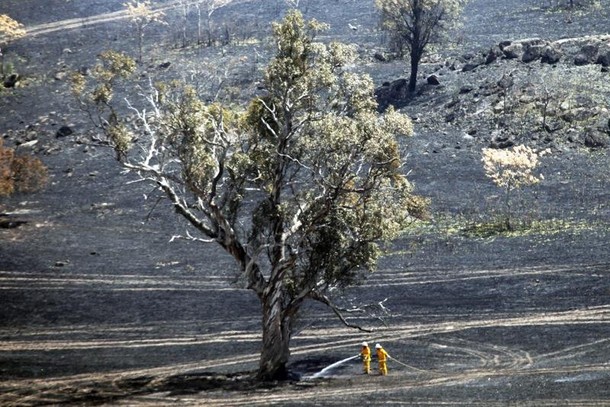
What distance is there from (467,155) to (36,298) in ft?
98.7

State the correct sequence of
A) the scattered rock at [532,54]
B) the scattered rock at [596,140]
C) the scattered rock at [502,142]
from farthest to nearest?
the scattered rock at [532,54] < the scattered rock at [502,142] < the scattered rock at [596,140]

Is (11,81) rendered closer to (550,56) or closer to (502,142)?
(502,142)

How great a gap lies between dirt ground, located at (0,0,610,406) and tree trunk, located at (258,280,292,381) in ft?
2.14

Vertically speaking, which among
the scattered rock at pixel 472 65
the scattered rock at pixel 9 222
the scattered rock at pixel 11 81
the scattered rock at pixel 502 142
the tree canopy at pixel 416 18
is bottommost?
the scattered rock at pixel 9 222

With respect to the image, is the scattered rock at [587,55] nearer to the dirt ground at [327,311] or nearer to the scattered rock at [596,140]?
the scattered rock at [596,140]

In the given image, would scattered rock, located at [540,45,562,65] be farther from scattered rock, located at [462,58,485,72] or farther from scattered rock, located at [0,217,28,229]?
scattered rock, located at [0,217,28,229]

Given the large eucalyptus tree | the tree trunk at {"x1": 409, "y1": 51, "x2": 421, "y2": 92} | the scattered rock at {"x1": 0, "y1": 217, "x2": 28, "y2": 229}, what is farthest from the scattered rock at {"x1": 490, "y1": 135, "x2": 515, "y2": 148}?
the large eucalyptus tree

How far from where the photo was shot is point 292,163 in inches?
1209

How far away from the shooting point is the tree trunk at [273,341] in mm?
29672

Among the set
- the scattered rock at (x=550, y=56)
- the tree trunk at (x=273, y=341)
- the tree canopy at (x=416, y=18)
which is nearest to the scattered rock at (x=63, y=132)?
the tree canopy at (x=416, y=18)

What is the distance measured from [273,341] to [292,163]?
5.39m

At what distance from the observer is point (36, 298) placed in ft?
140

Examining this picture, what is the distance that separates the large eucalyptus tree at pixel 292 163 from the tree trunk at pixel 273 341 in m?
0.03

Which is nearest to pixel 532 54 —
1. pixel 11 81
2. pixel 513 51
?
pixel 513 51
